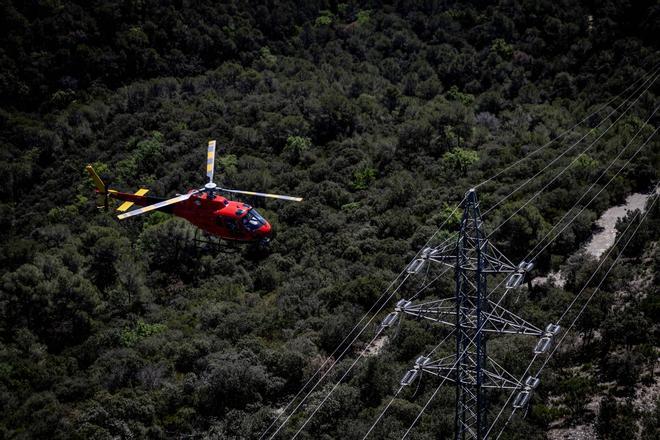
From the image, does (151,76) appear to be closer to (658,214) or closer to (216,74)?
(216,74)

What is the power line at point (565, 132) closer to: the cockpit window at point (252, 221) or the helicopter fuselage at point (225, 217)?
the cockpit window at point (252, 221)

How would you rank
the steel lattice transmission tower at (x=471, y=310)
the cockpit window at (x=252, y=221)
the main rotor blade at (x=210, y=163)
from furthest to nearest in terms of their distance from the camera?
the main rotor blade at (x=210, y=163)
the cockpit window at (x=252, y=221)
the steel lattice transmission tower at (x=471, y=310)

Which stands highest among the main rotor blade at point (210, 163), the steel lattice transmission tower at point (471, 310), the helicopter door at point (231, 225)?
the steel lattice transmission tower at point (471, 310)

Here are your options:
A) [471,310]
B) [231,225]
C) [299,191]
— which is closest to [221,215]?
[231,225]

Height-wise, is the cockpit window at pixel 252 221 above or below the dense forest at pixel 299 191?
above

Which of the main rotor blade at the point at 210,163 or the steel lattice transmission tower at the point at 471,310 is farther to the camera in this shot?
the main rotor blade at the point at 210,163

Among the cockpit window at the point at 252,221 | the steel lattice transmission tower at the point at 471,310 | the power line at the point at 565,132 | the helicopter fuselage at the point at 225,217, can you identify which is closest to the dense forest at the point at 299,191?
the power line at the point at 565,132

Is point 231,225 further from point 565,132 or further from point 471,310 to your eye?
point 565,132

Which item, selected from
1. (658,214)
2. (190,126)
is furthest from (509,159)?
(190,126)
